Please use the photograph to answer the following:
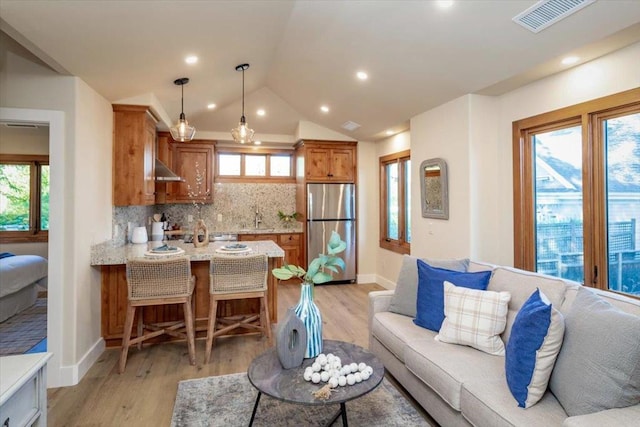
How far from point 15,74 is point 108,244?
157 cm

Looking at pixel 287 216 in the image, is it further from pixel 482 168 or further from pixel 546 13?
pixel 546 13

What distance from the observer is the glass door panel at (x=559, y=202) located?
9.36 feet

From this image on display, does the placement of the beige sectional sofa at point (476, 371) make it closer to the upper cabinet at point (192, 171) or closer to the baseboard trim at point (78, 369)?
the baseboard trim at point (78, 369)

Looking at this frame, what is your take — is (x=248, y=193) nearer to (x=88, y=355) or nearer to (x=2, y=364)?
(x=88, y=355)

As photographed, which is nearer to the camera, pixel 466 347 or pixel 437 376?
pixel 437 376

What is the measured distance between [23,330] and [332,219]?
4220 mm

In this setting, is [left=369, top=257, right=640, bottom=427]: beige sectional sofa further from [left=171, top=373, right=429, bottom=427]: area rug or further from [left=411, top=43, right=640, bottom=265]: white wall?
[left=411, top=43, right=640, bottom=265]: white wall

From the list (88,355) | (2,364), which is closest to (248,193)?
(88,355)

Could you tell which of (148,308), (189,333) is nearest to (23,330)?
(148,308)

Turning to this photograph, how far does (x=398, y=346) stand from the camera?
7.77 feet

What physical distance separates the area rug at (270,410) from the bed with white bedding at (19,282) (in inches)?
108

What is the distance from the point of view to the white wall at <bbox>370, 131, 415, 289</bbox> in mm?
5300

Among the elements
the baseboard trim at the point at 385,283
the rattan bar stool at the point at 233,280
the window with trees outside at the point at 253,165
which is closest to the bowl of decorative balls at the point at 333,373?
the rattan bar stool at the point at 233,280

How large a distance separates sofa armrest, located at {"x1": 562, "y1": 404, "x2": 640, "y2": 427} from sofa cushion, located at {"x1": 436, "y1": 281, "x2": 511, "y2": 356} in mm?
745
